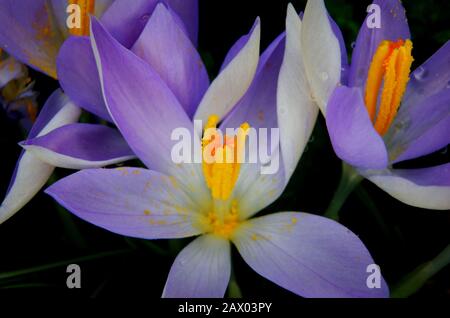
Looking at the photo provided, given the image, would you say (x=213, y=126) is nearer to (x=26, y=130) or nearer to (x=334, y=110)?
(x=334, y=110)

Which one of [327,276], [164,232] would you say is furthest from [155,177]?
[327,276]

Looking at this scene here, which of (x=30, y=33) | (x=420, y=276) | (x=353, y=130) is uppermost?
(x=30, y=33)

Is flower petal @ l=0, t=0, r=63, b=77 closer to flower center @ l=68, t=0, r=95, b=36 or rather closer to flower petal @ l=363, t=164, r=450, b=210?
flower center @ l=68, t=0, r=95, b=36

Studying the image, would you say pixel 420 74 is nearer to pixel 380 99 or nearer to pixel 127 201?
pixel 380 99

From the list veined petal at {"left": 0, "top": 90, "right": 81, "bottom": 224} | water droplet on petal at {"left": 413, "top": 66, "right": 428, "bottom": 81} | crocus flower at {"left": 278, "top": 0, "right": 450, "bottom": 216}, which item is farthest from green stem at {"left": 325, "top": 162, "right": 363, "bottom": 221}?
veined petal at {"left": 0, "top": 90, "right": 81, "bottom": 224}

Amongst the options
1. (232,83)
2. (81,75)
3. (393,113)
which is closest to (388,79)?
(393,113)

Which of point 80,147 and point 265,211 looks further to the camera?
point 265,211

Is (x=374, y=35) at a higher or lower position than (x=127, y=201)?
higher
